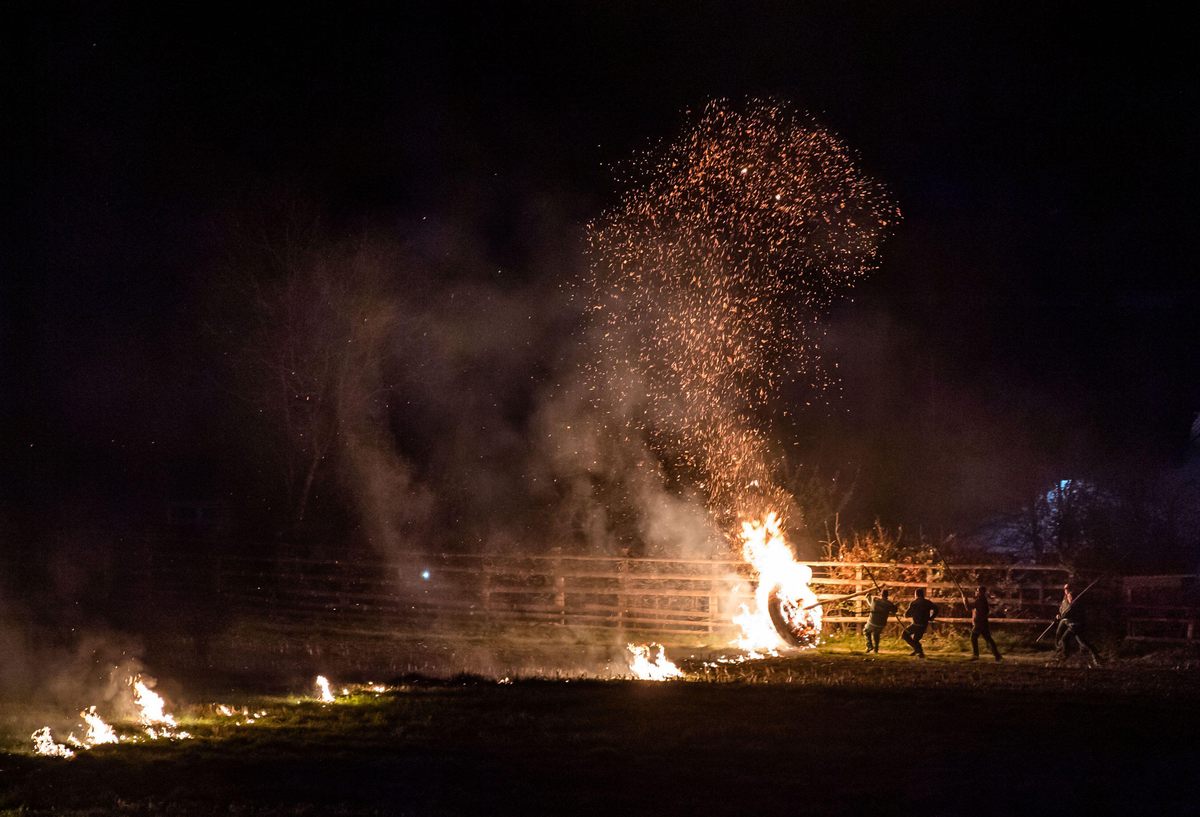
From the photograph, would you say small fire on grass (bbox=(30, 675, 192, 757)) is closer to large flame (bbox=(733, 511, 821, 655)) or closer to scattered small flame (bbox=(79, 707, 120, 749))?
scattered small flame (bbox=(79, 707, 120, 749))

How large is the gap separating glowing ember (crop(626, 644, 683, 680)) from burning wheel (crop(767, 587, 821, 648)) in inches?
81.9

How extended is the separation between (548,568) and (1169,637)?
11.9m

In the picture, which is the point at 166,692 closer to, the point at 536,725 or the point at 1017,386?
the point at 536,725

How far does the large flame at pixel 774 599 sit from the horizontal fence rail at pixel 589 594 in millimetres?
558

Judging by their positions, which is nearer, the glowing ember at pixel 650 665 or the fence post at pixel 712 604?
the glowing ember at pixel 650 665

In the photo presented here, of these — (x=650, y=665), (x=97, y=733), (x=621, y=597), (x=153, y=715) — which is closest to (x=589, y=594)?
(x=621, y=597)

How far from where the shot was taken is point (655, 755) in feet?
34.5

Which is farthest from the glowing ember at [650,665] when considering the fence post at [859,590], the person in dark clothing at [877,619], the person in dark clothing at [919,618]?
the person in dark clothing at [919,618]

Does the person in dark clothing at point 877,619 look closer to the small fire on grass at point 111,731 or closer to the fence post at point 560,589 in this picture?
the fence post at point 560,589

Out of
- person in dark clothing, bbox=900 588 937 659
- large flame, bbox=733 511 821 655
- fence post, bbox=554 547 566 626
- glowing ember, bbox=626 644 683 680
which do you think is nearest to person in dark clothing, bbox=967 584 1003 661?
person in dark clothing, bbox=900 588 937 659

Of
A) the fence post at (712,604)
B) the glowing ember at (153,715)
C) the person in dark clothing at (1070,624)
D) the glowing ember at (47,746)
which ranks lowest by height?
the glowing ember at (47,746)

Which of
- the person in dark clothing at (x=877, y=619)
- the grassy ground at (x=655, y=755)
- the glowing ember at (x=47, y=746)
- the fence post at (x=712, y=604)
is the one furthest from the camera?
the fence post at (x=712, y=604)

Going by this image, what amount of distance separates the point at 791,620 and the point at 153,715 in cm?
1164

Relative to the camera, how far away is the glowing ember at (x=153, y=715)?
11656 mm
